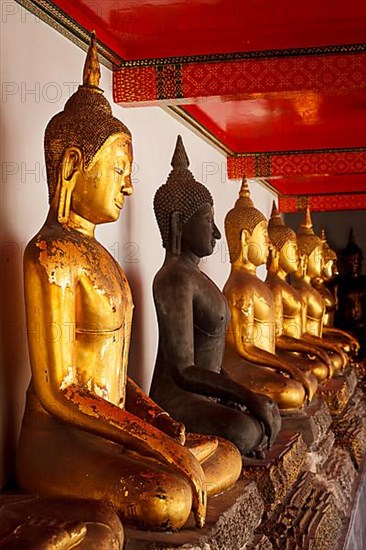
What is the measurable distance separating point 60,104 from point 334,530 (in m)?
2.12

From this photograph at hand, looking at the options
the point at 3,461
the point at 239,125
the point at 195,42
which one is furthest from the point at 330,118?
the point at 3,461

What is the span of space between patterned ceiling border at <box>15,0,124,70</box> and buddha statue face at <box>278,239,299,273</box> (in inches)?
99.4

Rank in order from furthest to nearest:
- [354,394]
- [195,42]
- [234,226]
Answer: [354,394] < [234,226] < [195,42]

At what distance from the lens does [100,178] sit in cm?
276

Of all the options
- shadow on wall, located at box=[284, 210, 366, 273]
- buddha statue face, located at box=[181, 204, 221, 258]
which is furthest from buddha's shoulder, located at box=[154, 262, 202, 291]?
shadow on wall, located at box=[284, 210, 366, 273]

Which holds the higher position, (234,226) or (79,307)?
(234,226)

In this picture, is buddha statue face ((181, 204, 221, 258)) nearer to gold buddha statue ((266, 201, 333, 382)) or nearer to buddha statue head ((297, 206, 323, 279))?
gold buddha statue ((266, 201, 333, 382))

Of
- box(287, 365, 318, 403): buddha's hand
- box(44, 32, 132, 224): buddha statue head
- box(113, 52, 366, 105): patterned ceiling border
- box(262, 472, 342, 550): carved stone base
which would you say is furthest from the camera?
box(287, 365, 318, 403): buddha's hand

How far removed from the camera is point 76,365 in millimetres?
2703

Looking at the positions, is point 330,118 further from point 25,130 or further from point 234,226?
point 25,130

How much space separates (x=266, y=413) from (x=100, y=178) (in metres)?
1.29

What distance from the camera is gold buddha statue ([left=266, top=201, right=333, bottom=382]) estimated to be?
17.7 ft

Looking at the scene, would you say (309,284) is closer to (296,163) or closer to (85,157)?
(296,163)

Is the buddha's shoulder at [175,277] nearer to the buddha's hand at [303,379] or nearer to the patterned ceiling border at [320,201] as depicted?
the buddha's hand at [303,379]
